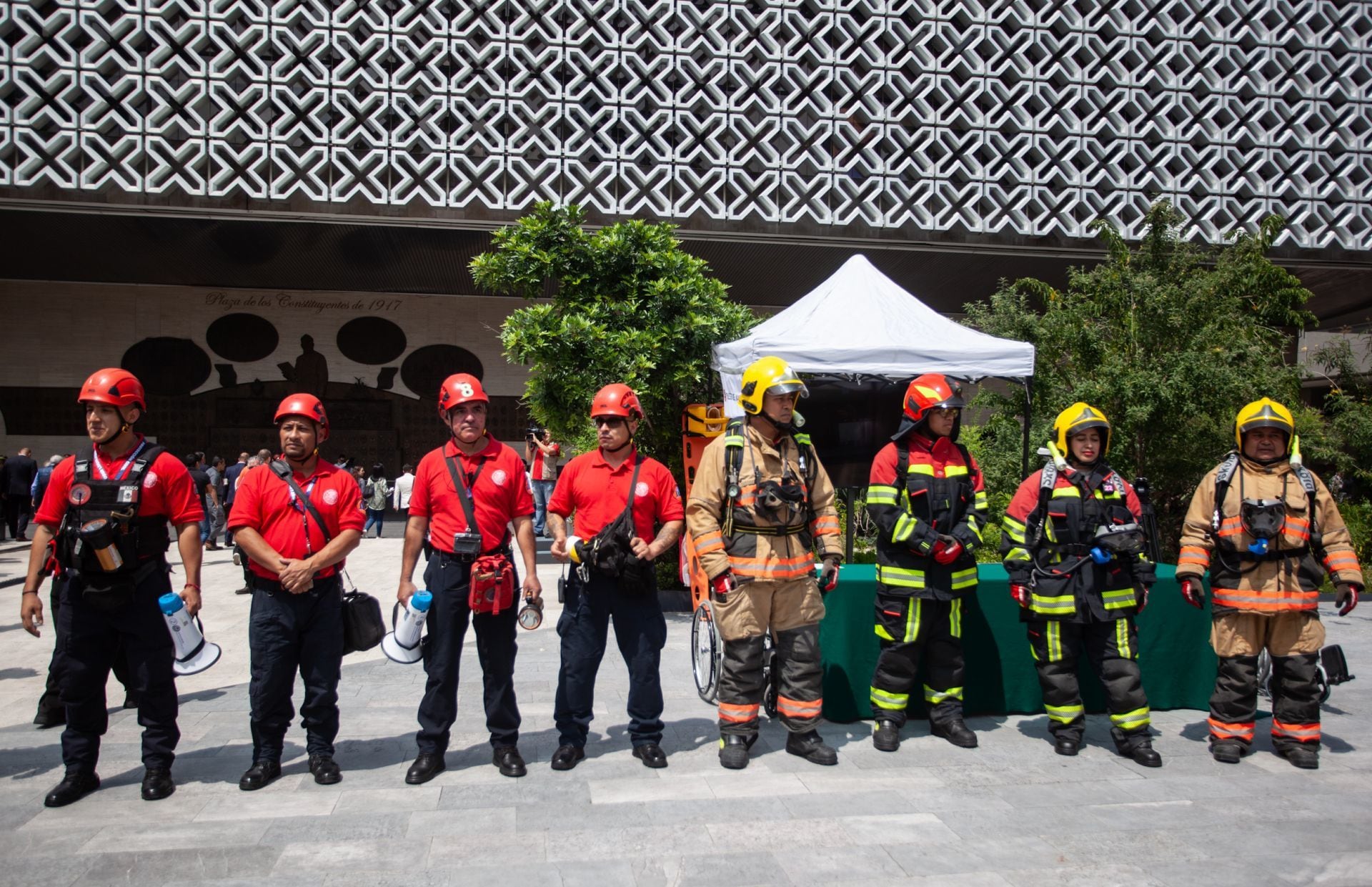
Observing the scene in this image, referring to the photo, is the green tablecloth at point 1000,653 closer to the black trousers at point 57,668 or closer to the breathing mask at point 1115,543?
the breathing mask at point 1115,543

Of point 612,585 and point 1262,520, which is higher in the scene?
point 1262,520

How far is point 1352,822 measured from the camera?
158 inches

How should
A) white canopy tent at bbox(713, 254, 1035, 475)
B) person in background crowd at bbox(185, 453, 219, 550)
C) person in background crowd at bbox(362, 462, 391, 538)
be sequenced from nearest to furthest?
white canopy tent at bbox(713, 254, 1035, 475) → person in background crowd at bbox(185, 453, 219, 550) → person in background crowd at bbox(362, 462, 391, 538)

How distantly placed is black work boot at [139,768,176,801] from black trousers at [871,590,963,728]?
3.46 meters

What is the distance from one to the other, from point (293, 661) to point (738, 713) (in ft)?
7.08

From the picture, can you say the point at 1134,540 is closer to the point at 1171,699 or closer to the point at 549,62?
the point at 1171,699

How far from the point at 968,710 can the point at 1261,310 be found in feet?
29.5

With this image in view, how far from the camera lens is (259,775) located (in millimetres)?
4340

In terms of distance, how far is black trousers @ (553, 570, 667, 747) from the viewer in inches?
185

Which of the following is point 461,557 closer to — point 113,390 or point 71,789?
point 113,390

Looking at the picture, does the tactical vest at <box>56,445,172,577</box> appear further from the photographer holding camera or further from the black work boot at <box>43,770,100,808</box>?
the photographer holding camera

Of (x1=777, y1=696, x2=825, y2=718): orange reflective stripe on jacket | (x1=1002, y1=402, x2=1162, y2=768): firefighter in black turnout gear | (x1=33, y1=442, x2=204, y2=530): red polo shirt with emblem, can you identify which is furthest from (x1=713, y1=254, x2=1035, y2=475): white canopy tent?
(x1=33, y1=442, x2=204, y2=530): red polo shirt with emblem

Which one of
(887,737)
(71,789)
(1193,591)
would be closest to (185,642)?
(71,789)

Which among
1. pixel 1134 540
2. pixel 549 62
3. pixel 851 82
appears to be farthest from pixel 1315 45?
pixel 1134 540
